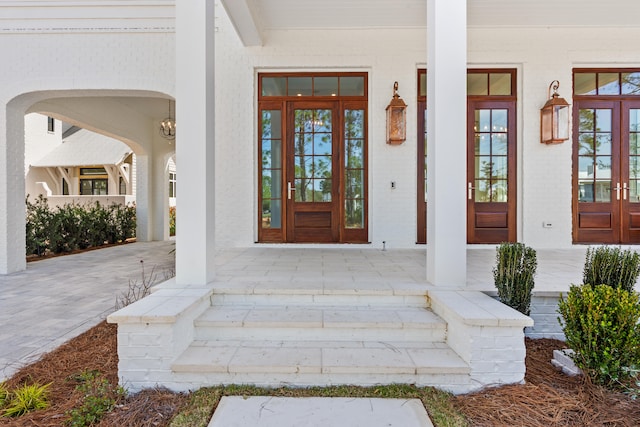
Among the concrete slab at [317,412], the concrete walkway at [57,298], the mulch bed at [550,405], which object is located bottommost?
the mulch bed at [550,405]

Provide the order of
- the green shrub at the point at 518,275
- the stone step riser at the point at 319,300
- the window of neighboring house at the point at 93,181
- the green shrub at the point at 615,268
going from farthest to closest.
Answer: the window of neighboring house at the point at 93,181 → the stone step riser at the point at 319,300 → the green shrub at the point at 518,275 → the green shrub at the point at 615,268

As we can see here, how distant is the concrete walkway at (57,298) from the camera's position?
2.55m

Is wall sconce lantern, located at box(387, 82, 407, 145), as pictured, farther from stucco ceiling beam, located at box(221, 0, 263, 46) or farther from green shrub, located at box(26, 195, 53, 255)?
green shrub, located at box(26, 195, 53, 255)

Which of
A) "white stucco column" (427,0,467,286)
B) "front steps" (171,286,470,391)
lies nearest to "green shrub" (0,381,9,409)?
"front steps" (171,286,470,391)

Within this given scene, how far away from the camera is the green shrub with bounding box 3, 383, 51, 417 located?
1.76 metres

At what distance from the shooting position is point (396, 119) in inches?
202

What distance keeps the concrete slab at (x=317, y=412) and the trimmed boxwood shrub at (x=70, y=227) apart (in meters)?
6.61

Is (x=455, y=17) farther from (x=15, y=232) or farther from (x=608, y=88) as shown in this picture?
(x=15, y=232)

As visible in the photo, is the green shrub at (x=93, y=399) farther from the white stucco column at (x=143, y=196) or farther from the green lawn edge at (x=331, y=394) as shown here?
the white stucco column at (x=143, y=196)

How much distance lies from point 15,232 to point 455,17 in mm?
6278

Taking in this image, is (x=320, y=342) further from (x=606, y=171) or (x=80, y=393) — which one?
(x=606, y=171)

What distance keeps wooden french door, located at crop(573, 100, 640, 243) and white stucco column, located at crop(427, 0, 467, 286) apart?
3679 mm

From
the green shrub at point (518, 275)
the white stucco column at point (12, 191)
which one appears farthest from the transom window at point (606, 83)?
the white stucco column at point (12, 191)

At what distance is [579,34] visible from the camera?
520 cm
